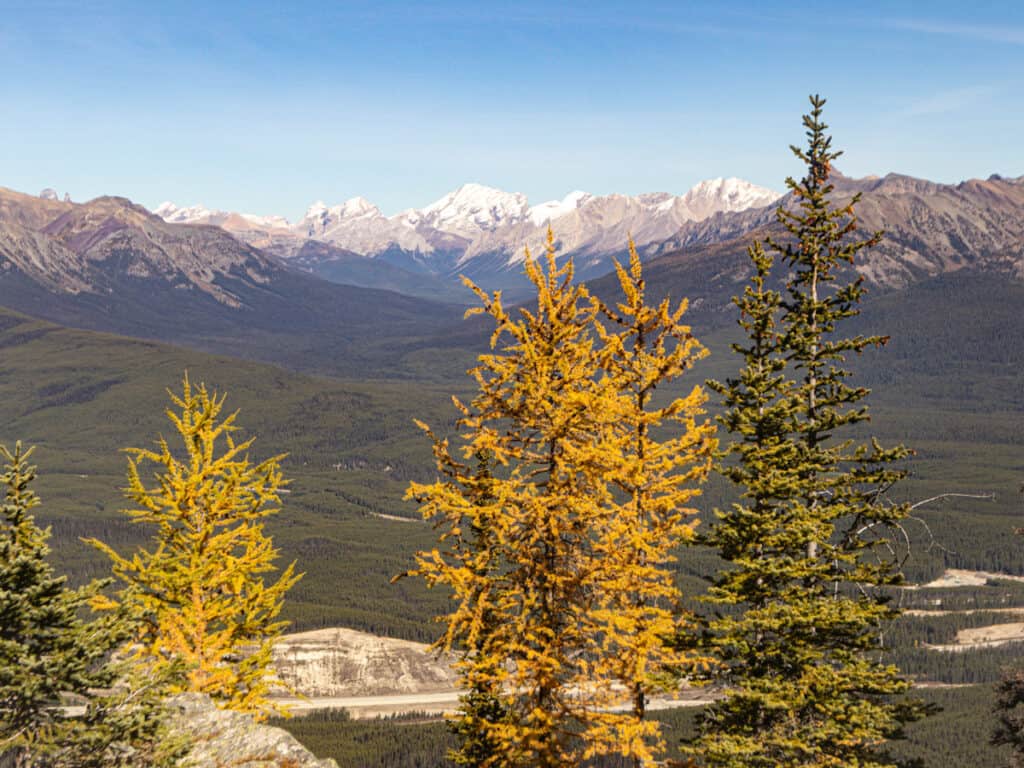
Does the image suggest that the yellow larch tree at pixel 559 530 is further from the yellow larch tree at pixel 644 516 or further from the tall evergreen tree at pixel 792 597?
the tall evergreen tree at pixel 792 597

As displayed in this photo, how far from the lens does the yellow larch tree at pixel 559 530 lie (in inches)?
1015

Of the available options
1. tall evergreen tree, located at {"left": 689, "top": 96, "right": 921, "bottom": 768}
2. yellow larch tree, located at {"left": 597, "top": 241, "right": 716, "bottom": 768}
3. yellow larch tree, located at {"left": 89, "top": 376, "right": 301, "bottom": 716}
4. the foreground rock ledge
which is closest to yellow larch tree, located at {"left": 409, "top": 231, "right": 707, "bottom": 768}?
yellow larch tree, located at {"left": 597, "top": 241, "right": 716, "bottom": 768}

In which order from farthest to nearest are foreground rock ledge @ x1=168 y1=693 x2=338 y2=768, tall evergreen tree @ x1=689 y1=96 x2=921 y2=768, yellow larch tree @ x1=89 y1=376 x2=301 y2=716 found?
1. yellow larch tree @ x1=89 y1=376 x2=301 y2=716
2. tall evergreen tree @ x1=689 y1=96 x2=921 y2=768
3. foreground rock ledge @ x1=168 y1=693 x2=338 y2=768

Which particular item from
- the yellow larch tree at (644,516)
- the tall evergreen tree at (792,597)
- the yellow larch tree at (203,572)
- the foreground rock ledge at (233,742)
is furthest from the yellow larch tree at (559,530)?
the yellow larch tree at (203,572)

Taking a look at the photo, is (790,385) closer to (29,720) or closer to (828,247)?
(828,247)

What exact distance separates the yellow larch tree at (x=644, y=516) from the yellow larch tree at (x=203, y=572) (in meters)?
11.8

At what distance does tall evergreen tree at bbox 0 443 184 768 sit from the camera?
915 inches

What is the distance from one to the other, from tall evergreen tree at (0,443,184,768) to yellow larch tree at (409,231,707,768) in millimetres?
8515

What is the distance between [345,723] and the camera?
7170 inches

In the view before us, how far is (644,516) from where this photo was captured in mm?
28328

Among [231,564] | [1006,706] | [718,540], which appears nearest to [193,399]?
[231,564]

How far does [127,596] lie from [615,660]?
15092 mm

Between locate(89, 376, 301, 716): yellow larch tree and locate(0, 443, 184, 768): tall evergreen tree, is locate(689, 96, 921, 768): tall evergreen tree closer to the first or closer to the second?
locate(89, 376, 301, 716): yellow larch tree

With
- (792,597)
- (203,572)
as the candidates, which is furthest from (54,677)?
(792,597)
